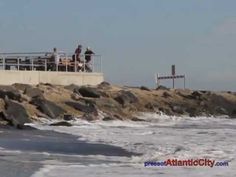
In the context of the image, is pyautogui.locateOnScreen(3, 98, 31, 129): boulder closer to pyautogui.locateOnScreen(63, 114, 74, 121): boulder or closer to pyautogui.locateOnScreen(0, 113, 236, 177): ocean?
pyautogui.locateOnScreen(0, 113, 236, 177): ocean

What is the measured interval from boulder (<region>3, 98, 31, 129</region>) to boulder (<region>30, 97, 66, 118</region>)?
1654 millimetres

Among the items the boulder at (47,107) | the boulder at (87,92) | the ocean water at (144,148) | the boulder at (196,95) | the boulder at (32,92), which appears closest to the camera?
the ocean water at (144,148)

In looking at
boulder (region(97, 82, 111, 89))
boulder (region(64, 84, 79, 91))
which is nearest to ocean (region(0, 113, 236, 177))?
boulder (region(64, 84, 79, 91))

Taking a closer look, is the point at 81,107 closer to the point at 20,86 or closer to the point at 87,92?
the point at 20,86

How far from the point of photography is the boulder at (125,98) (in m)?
34.6

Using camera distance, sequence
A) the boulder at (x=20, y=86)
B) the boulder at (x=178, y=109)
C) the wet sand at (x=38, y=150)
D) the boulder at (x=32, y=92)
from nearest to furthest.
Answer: the wet sand at (x=38, y=150) < the boulder at (x=32, y=92) < the boulder at (x=20, y=86) < the boulder at (x=178, y=109)

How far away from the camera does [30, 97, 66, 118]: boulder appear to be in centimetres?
2833

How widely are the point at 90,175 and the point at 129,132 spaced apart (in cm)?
1171

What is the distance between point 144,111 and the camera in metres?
35.2

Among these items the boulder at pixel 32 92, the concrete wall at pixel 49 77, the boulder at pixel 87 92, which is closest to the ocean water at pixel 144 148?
the boulder at pixel 32 92

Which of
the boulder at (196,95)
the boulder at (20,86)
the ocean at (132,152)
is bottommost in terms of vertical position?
the ocean at (132,152)

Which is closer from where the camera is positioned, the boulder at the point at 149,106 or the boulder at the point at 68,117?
the boulder at the point at 68,117

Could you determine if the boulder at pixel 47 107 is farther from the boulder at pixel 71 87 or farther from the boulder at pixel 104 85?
the boulder at pixel 104 85

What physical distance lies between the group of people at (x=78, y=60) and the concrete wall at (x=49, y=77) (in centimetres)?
38
